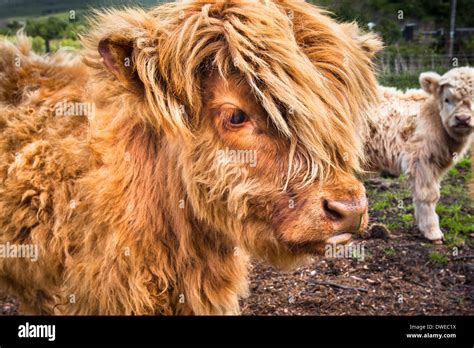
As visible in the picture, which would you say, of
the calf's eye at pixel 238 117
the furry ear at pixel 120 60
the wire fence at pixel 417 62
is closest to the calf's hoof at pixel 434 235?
the calf's eye at pixel 238 117

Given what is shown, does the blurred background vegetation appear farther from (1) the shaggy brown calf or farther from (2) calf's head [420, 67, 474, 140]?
(1) the shaggy brown calf

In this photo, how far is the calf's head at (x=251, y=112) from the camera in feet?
6.71

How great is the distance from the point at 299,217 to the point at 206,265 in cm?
60

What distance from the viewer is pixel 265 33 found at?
7.00 feet

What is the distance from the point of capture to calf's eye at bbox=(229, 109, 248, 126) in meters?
2.10

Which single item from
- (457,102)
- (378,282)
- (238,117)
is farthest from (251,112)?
(457,102)

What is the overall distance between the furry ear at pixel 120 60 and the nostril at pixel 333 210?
92 cm

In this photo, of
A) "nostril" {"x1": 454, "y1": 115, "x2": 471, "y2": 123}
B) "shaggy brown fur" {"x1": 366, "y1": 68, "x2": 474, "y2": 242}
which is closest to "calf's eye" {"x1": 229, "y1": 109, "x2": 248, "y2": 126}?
"shaggy brown fur" {"x1": 366, "y1": 68, "x2": 474, "y2": 242}

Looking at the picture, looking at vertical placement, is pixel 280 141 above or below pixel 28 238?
above

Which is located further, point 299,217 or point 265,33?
point 265,33

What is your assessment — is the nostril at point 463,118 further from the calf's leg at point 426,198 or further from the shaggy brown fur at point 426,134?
the calf's leg at point 426,198
